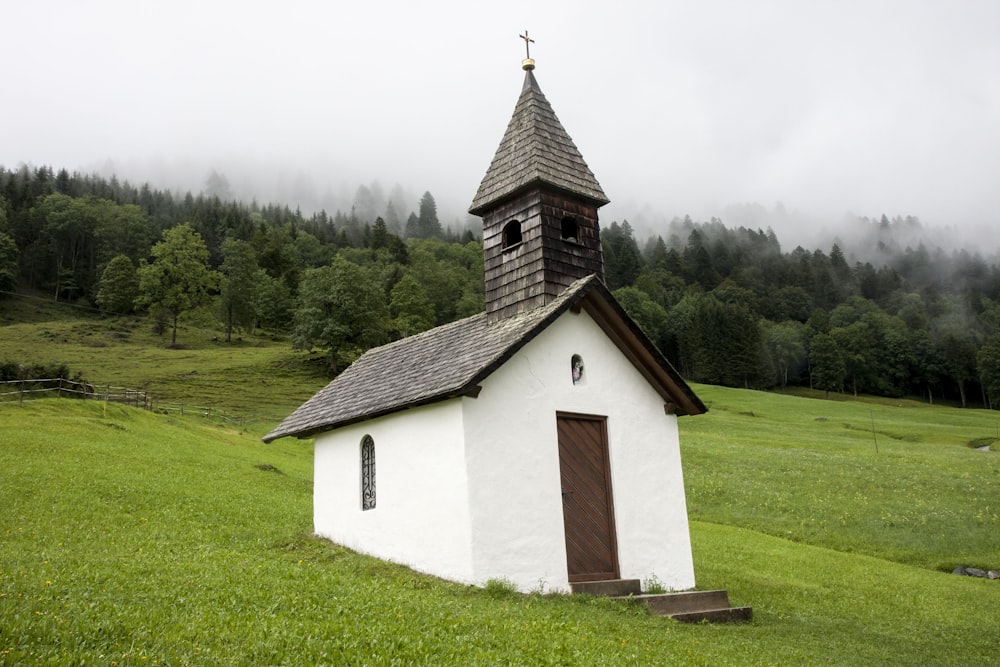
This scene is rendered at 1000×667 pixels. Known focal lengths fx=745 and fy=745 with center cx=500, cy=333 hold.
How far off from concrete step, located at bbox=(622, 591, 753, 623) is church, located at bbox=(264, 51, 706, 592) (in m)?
1.52

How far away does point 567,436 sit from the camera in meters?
14.1

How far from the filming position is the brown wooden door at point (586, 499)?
13562mm

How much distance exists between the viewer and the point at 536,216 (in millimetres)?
15375

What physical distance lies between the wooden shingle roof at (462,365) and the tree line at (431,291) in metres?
51.0

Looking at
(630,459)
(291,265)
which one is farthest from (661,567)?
(291,265)

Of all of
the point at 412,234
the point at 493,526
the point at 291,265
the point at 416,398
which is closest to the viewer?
the point at 493,526

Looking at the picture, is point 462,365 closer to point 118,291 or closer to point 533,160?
point 533,160

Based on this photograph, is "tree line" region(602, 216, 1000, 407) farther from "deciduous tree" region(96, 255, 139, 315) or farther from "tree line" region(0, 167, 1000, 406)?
"deciduous tree" region(96, 255, 139, 315)

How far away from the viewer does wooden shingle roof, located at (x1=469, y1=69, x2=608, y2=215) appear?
15.7 metres

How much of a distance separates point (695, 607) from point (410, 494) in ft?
17.7

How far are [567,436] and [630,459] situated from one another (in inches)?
63.3

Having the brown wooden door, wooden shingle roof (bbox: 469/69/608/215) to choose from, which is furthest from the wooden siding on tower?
the brown wooden door

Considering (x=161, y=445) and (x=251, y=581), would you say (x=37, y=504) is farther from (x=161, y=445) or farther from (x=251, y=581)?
(x=161, y=445)

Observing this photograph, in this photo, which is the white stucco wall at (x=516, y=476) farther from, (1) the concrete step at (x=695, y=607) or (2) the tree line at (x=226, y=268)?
(2) the tree line at (x=226, y=268)
